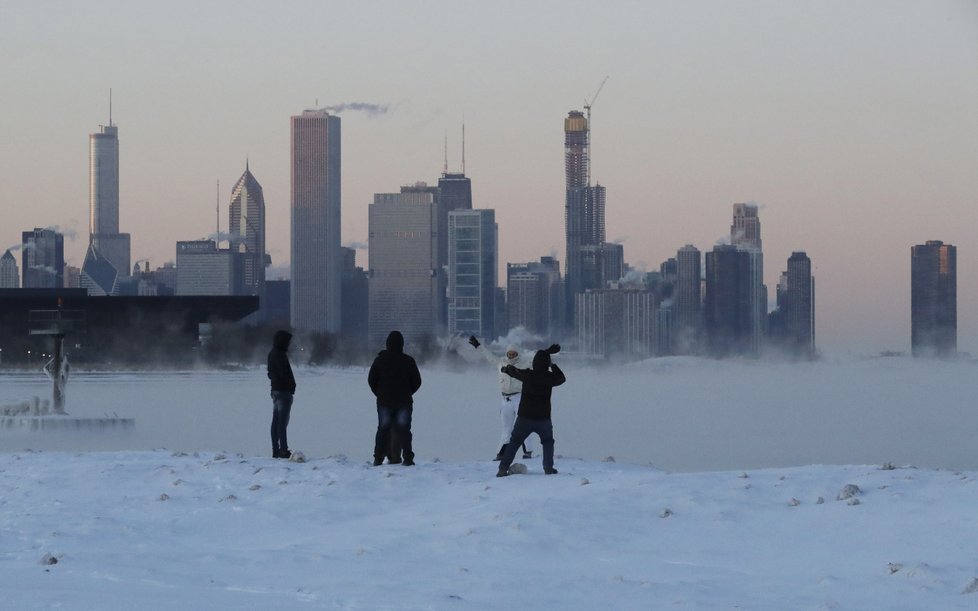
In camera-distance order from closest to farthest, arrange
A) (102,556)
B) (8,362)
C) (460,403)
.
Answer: (102,556)
(460,403)
(8,362)

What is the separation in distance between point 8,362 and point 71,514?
132m

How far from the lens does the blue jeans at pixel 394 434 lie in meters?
21.0

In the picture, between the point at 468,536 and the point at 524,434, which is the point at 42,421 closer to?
the point at 524,434

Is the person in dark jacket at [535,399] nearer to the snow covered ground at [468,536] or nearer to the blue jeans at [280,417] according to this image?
the snow covered ground at [468,536]

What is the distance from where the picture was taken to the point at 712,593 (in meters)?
12.2

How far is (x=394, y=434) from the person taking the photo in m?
21.3

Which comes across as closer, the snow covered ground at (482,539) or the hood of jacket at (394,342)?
the snow covered ground at (482,539)

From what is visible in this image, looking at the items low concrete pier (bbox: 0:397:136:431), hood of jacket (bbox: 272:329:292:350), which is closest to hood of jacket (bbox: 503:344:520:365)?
hood of jacket (bbox: 272:329:292:350)

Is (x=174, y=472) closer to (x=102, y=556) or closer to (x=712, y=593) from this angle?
(x=102, y=556)

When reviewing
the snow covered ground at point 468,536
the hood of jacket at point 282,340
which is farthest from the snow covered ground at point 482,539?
the hood of jacket at point 282,340

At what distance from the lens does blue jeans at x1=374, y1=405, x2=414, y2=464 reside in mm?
21000

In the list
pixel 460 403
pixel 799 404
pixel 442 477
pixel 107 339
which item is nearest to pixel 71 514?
pixel 442 477

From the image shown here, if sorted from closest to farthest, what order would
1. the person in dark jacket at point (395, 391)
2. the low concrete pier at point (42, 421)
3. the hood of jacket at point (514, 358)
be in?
1. the hood of jacket at point (514, 358)
2. the person in dark jacket at point (395, 391)
3. the low concrete pier at point (42, 421)

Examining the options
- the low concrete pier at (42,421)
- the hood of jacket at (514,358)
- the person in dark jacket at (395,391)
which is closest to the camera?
the hood of jacket at (514,358)
